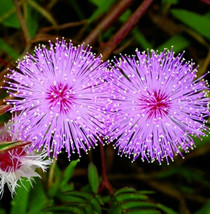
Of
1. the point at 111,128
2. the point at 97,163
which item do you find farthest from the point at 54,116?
the point at 97,163

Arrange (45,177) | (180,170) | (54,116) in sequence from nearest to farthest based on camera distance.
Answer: (54,116) < (45,177) < (180,170)

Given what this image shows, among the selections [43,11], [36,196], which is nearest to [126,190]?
[36,196]

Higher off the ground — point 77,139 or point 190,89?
point 190,89

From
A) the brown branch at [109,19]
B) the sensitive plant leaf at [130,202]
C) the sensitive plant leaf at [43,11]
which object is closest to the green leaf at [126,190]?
the sensitive plant leaf at [130,202]

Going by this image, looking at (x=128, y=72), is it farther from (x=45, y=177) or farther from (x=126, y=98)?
(x=45, y=177)

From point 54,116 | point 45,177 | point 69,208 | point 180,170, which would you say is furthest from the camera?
point 180,170

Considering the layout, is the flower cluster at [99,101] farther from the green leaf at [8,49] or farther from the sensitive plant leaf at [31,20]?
the sensitive plant leaf at [31,20]

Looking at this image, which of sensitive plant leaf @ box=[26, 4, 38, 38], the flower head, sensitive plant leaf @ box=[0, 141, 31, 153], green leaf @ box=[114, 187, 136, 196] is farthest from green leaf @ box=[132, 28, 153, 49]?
sensitive plant leaf @ box=[0, 141, 31, 153]

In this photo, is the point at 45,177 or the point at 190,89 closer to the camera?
the point at 190,89
